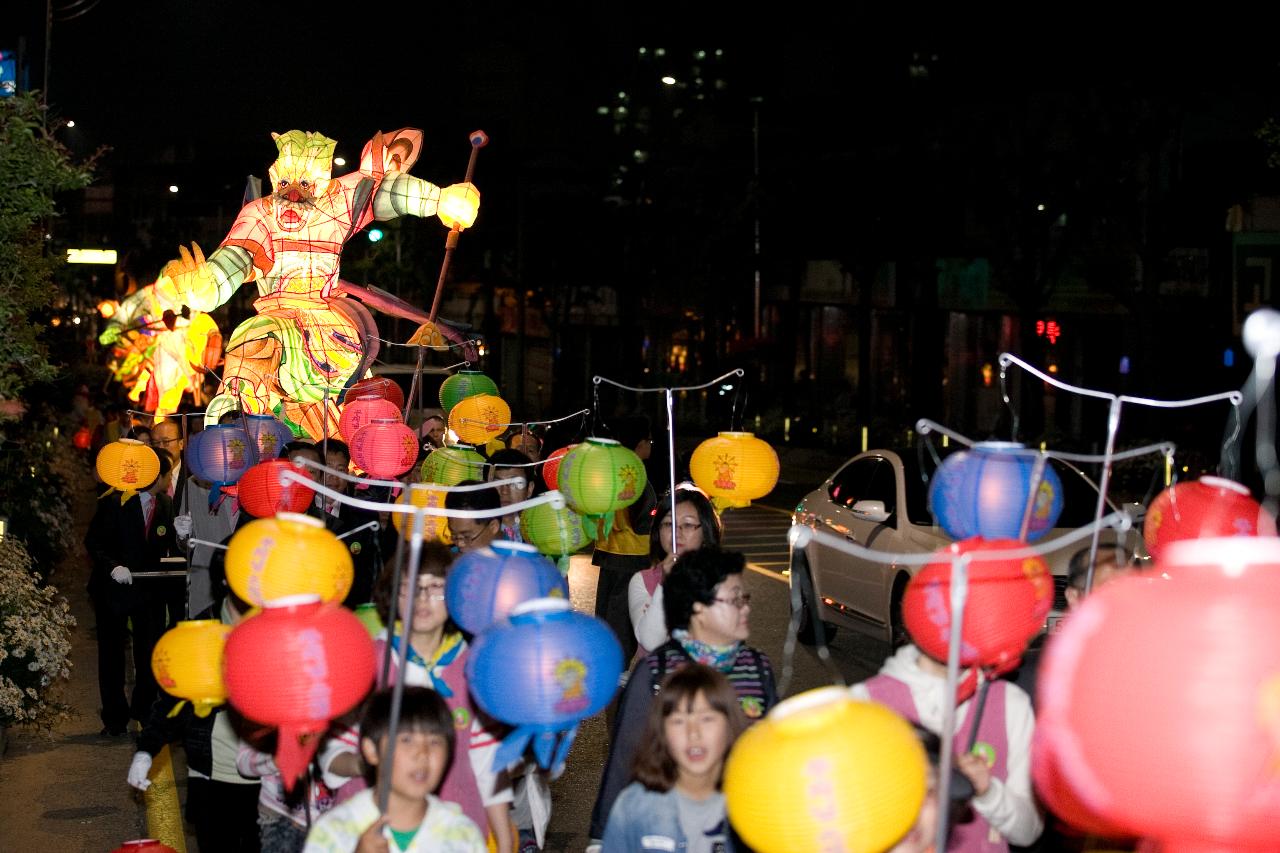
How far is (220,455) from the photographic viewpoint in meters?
9.07

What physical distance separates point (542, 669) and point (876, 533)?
755cm

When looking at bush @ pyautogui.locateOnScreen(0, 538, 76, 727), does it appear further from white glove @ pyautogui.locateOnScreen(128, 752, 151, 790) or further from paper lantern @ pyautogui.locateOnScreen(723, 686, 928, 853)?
paper lantern @ pyautogui.locateOnScreen(723, 686, 928, 853)

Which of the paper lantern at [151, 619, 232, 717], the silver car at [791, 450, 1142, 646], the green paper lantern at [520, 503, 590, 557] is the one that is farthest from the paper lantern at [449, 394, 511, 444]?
the paper lantern at [151, 619, 232, 717]

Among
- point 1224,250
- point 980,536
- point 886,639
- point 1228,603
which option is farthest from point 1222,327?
point 1228,603

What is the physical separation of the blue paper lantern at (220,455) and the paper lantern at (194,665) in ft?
12.3

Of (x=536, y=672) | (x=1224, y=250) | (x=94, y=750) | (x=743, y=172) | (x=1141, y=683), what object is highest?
(x=743, y=172)

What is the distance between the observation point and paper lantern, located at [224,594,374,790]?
4.12m

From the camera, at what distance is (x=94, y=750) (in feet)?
30.3

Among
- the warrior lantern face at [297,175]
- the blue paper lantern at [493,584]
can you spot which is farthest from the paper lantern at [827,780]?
the warrior lantern face at [297,175]

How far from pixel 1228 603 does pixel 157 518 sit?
8138mm

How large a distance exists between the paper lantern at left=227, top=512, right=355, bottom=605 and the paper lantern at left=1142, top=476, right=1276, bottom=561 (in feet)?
9.39

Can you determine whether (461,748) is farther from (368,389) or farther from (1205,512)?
(368,389)

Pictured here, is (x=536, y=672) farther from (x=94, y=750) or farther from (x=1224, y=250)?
(x=1224, y=250)

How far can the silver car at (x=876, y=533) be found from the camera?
10.9 meters
